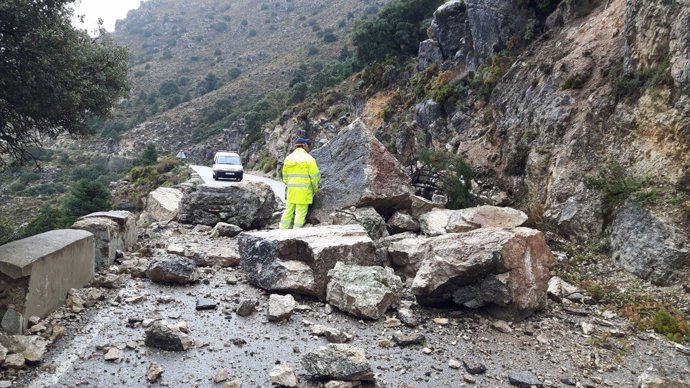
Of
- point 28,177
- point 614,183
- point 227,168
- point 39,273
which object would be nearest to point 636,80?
point 614,183

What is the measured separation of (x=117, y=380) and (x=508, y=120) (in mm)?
12538

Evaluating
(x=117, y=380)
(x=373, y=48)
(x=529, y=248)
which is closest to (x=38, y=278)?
(x=117, y=380)

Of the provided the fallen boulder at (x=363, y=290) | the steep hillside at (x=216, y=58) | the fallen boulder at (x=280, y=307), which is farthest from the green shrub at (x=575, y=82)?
the steep hillside at (x=216, y=58)

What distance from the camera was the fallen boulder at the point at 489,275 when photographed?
5.66 metres

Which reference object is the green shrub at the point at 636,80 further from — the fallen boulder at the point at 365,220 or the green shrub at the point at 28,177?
the green shrub at the point at 28,177

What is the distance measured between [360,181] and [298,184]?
1337 mm

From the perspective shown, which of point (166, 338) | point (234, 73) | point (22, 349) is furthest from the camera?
point (234, 73)

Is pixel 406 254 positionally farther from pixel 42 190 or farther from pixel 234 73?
pixel 234 73

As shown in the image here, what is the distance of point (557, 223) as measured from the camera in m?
9.10

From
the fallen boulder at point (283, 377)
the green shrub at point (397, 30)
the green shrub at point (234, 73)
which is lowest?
the fallen boulder at point (283, 377)

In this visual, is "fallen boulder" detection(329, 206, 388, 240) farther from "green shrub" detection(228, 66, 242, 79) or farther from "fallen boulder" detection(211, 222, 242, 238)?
"green shrub" detection(228, 66, 242, 79)

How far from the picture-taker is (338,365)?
4230 mm

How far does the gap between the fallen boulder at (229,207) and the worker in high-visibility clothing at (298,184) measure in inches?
84.0

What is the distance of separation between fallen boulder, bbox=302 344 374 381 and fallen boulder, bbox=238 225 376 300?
1.85 metres
